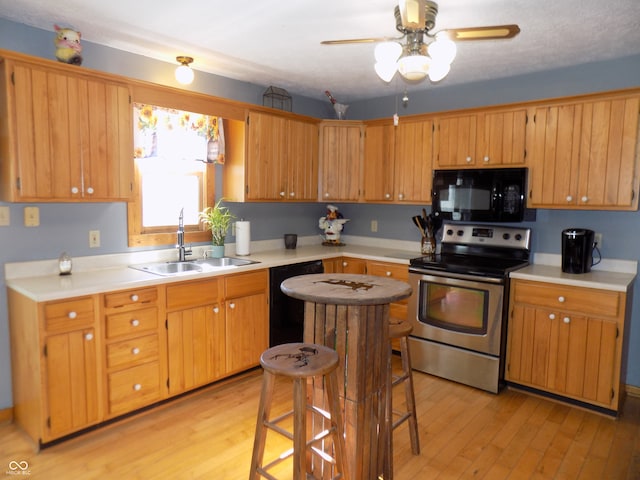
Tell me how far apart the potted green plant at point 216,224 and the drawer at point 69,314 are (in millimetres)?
1274

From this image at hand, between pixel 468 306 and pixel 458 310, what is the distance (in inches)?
3.5

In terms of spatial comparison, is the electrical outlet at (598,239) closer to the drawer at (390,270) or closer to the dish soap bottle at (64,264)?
the drawer at (390,270)

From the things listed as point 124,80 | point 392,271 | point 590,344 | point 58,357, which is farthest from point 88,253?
point 590,344

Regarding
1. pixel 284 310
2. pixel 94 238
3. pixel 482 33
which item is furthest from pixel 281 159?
pixel 482 33

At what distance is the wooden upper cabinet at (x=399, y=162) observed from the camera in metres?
3.84

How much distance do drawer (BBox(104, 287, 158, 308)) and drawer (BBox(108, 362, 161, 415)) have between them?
0.40 m

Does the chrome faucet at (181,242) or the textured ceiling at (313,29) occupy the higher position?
the textured ceiling at (313,29)

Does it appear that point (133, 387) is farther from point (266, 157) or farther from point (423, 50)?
point (423, 50)

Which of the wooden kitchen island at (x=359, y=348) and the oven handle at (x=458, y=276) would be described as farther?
the oven handle at (x=458, y=276)

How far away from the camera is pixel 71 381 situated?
7.86 feet

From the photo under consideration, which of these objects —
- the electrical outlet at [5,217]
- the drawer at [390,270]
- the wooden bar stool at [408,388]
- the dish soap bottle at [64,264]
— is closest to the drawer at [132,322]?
the dish soap bottle at [64,264]

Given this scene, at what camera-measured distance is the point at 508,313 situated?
3.18m

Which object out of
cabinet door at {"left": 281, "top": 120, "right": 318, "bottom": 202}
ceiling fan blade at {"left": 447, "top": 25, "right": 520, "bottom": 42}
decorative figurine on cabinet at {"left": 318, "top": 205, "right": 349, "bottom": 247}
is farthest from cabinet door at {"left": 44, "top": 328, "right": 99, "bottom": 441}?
decorative figurine on cabinet at {"left": 318, "top": 205, "right": 349, "bottom": 247}

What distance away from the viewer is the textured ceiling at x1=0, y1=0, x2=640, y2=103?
229 cm
